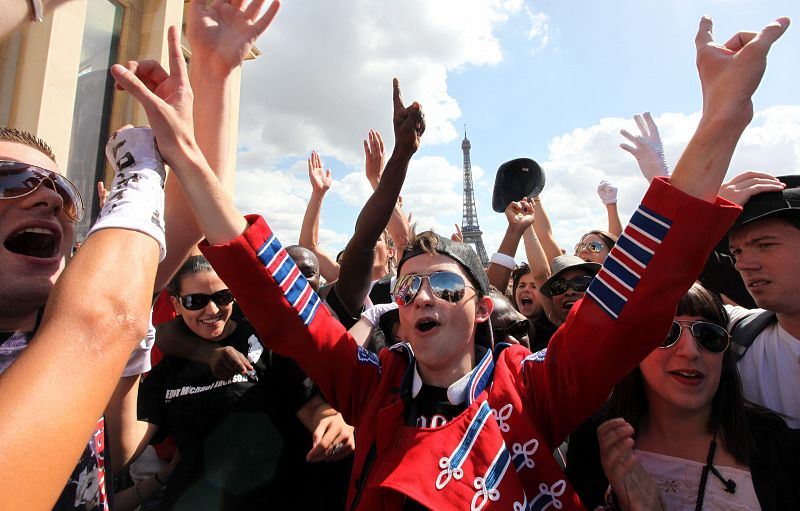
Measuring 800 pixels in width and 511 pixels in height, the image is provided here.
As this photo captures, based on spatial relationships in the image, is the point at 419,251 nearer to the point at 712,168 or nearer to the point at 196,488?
the point at 712,168

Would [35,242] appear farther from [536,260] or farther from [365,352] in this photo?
[536,260]

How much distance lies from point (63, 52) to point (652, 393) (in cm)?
1227

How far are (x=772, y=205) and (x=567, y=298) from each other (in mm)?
1788

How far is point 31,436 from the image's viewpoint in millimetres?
700

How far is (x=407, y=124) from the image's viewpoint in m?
2.59

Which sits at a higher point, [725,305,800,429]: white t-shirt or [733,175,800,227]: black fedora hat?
[733,175,800,227]: black fedora hat

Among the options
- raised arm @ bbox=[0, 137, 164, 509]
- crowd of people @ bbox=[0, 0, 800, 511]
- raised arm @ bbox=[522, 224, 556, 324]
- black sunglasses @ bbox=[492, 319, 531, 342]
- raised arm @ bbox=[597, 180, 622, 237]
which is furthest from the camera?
raised arm @ bbox=[597, 180, 622, 237]

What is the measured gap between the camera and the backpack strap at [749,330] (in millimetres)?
2191

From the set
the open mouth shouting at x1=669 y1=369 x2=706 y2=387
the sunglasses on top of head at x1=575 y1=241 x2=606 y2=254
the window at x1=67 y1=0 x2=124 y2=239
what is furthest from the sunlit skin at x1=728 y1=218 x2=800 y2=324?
the window at x1=67 y1=0 x2=124 y2=239

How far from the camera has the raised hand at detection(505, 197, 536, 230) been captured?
169 inches

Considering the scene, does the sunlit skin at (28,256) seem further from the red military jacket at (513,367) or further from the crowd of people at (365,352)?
the red military jacket at (513,367)

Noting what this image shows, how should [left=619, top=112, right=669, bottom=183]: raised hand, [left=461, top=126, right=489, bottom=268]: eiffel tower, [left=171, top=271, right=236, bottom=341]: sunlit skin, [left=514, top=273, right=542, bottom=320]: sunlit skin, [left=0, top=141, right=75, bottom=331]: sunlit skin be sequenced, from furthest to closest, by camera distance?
[left=461, top=126, right=489, bottom=268]: eiffel tower < [left=514, top=273, right=542, bottom=320]: sunlit skin < [left=619, top=112, right=669, bottom=183]: raised hand < [left=171, top=271, right=236, bottom=341]: sunlit skin < [left=0, top=141, right=75, bottom=331]: sunlit skin

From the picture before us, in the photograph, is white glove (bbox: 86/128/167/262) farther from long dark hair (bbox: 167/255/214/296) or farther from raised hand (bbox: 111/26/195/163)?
long dark hair (bbox: 167/255/214/296)

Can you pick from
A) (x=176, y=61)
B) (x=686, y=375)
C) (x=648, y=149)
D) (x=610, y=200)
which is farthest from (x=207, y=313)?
(x=610, y=200)
